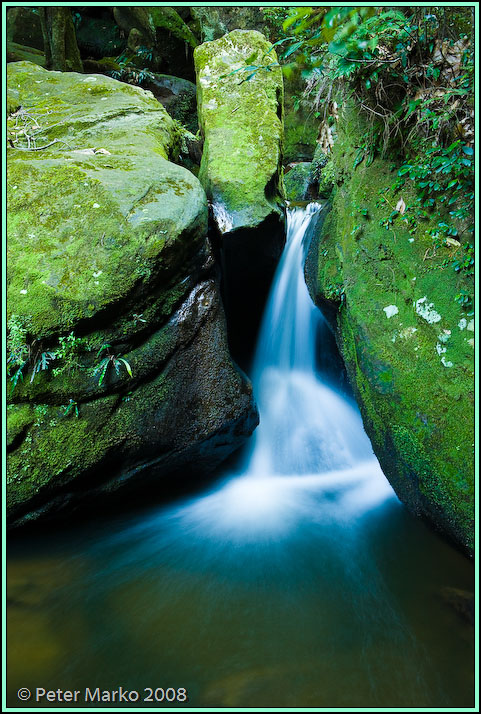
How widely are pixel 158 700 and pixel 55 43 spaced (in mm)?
10406

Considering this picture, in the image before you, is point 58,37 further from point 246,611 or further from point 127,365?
point 246,611

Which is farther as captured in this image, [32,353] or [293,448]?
[293,448]

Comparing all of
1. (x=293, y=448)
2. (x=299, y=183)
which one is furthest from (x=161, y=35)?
(x=293, y=448)

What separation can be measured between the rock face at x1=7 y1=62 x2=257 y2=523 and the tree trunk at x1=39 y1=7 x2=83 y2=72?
14.8ft

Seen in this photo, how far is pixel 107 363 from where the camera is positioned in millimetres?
3670

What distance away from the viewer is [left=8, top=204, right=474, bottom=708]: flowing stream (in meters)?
2.37

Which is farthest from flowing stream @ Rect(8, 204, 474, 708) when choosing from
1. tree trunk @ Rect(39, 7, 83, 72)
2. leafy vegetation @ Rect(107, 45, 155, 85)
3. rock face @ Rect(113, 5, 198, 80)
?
rock face @ Rect(113, 5, 198, 80)

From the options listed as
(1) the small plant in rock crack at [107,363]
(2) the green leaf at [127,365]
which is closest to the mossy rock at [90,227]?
(1) the small plant in rock crack at [107,363]

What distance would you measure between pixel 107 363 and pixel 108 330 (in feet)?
1.08

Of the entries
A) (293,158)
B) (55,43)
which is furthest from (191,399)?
(293,158)

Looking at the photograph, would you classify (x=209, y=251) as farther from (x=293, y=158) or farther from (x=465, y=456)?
(x=293, y=158)

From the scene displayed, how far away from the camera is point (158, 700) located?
2307mm

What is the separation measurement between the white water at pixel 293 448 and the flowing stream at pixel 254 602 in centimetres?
4

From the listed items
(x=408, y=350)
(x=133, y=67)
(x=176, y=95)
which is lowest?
(x=408, y=350)
